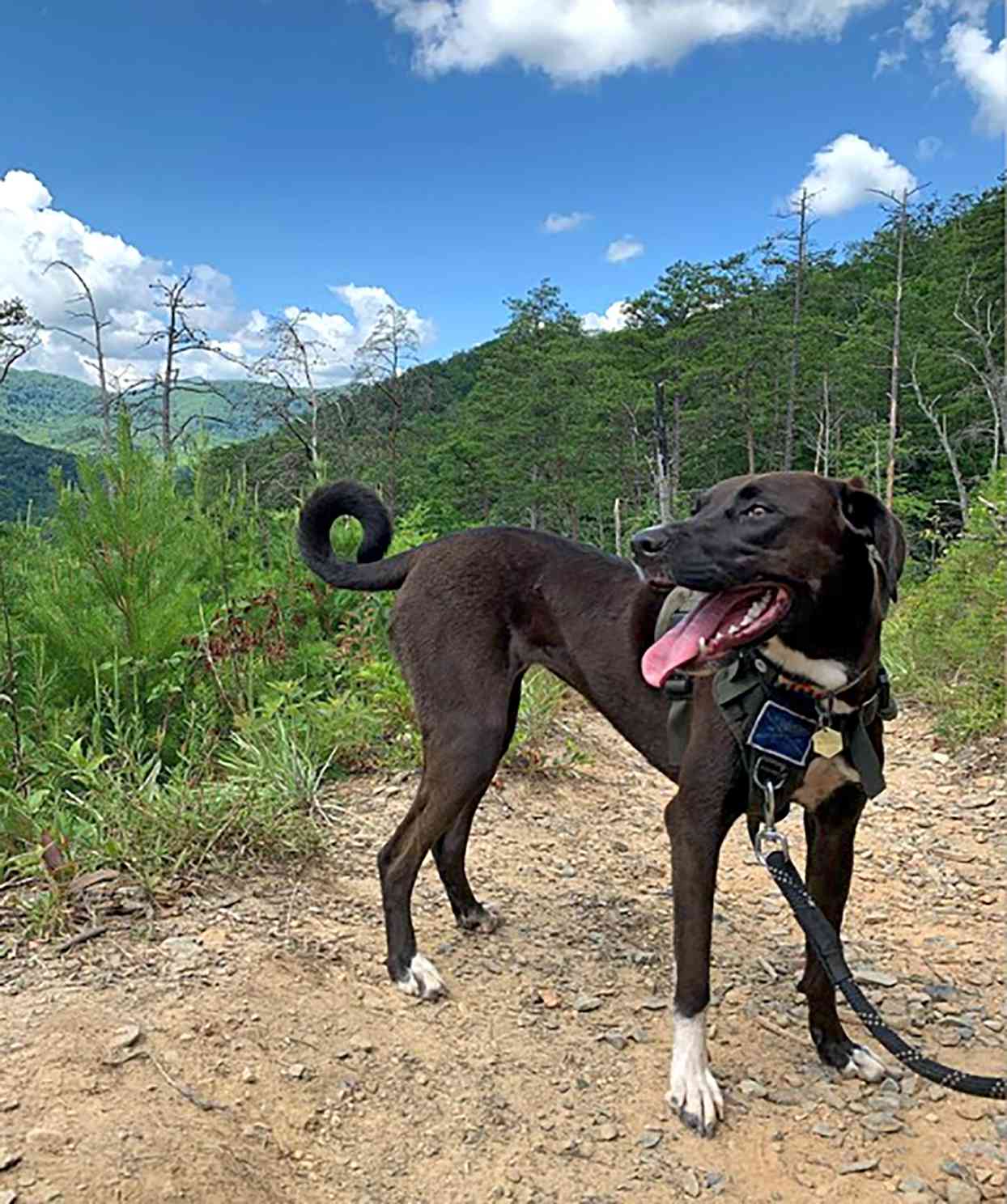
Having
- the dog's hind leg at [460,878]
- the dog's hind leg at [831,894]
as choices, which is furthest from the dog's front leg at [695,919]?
the dog's hind leg at [460,878]

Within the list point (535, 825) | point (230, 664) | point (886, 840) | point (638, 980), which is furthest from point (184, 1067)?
point (886, 840)

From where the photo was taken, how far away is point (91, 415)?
15984 mm

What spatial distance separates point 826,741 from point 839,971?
522 millimetres

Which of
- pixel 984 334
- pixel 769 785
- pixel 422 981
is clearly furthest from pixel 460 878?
pixel 984 334

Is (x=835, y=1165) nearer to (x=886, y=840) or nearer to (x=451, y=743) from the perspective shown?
(x=451, y=743)

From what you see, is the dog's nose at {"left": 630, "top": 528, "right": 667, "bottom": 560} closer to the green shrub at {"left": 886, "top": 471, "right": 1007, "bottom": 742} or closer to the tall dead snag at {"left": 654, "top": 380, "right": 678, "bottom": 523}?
the tall dead snag at {"left": 654, "top": 380, "right": 678, "bottom": 523}

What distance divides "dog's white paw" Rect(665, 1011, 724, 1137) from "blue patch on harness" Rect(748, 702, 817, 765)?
2.32 ft

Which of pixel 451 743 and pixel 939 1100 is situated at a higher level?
pixel 451 743

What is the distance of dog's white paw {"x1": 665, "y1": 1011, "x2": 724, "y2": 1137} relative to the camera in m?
2.29

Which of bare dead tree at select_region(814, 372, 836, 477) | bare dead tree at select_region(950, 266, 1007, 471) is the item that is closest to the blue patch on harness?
bare dead tree at select_region(950, 266, 1007, 471)

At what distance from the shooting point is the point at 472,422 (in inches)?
1742

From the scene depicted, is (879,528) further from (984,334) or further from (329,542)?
(984,334)

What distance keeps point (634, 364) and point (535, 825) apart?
141 ft

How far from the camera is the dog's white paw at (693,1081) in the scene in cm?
229
